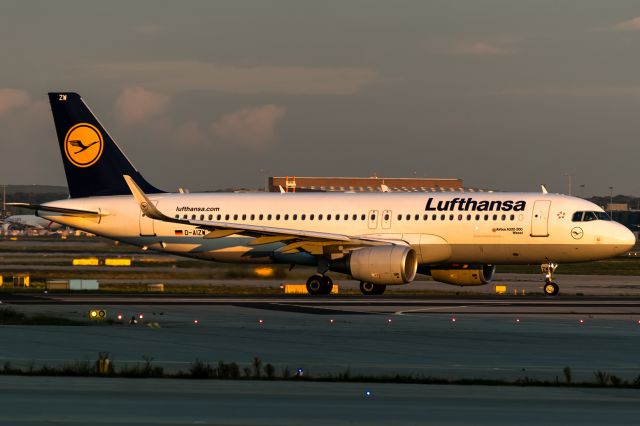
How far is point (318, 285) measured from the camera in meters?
Result: 47.1

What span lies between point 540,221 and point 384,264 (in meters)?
6.51

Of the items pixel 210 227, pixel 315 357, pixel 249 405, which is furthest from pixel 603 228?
pixel 249 405

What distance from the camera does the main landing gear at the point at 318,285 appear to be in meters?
47.0

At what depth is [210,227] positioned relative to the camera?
4747 cm

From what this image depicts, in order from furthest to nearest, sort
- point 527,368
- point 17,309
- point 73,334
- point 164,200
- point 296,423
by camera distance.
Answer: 1. point 164,200
2. point 17,309
3. point 73,334
4. point 527,368
5. point 296,423

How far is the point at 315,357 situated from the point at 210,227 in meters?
25.6

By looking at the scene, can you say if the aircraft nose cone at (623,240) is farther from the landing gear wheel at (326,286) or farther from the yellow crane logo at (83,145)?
the yellow crane logo at (83,145)

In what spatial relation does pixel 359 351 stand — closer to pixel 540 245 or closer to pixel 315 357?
pixel 315 357

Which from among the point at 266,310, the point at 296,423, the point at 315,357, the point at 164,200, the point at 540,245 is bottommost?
the point at 296,423

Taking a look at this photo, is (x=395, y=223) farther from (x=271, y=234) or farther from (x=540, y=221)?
(x=540, y=221)

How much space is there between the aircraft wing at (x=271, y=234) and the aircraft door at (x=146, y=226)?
3625mm

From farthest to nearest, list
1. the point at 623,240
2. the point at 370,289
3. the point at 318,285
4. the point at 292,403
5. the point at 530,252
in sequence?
the point at 370,289, the point at 318,285, the point at 530,252, the point at 623,240, the point at 292,403

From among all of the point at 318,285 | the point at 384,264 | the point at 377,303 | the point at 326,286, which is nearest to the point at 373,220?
the point at 326,286

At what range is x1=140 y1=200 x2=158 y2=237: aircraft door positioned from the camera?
51.0 metres
